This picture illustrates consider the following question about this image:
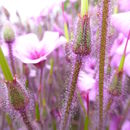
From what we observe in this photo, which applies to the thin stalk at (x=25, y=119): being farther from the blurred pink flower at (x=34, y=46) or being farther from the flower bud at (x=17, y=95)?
the blurred pink flower at (x=34, y=46)

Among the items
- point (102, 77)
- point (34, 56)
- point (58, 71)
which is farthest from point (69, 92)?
point (58, 71)

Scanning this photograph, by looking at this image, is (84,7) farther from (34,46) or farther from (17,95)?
(34,46)

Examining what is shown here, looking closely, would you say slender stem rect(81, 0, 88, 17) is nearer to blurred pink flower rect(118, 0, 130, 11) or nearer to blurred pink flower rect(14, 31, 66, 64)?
blurred pink flower rect(14, 31, 66, 64)

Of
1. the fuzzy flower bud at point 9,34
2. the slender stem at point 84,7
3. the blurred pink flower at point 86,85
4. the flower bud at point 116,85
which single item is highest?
the slender stem at point 84,7

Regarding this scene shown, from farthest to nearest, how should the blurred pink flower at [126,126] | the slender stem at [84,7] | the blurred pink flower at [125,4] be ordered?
the blurred pink flower at [125,4], the blurred pink flower at [126,126], the slender stem at [84,7]

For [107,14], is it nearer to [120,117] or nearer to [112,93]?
[112,93]

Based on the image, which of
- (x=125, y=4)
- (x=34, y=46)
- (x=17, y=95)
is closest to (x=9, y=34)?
(x=34, y=46)

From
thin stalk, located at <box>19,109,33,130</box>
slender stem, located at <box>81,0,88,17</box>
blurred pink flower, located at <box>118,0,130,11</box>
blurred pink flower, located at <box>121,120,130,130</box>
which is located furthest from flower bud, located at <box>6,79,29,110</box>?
blurred pink flower, located at <box>118,0,130,11</box>

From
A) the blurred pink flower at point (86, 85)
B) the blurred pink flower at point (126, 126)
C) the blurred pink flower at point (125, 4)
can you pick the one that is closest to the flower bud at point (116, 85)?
the blurred pink flower at point (86, 85)

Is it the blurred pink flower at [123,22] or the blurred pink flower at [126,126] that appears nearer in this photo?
the blurred pink flower at [123,22]
